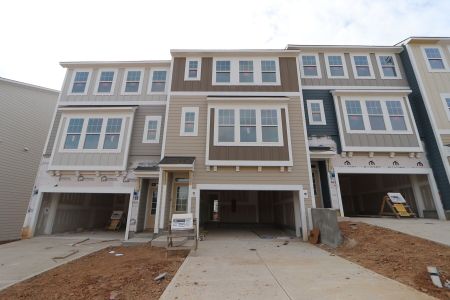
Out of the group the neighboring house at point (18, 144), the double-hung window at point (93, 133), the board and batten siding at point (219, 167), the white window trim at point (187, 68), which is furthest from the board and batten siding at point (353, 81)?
the neighboring house at point (18, 144)

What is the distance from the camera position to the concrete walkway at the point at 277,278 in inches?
146

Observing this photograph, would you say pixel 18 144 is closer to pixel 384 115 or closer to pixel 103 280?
pixel 103 280

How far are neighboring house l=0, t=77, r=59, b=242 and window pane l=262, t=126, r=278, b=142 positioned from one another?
14.6 metres

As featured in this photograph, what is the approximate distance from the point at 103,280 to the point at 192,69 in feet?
34.0

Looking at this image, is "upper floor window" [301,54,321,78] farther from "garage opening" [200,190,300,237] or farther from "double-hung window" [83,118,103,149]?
"double-hung window" [83,118,103,149]

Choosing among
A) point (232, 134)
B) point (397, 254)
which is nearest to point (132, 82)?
point (232, 134)

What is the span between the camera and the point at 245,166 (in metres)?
10.0

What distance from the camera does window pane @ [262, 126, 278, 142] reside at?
33.7 feet

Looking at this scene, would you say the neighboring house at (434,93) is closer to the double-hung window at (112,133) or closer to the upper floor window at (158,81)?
the upper floor window at (158,81)

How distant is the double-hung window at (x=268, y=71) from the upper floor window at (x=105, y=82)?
8.75 meters

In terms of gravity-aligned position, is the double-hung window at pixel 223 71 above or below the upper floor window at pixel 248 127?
above

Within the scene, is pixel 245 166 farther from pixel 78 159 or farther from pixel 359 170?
pixel 78 159

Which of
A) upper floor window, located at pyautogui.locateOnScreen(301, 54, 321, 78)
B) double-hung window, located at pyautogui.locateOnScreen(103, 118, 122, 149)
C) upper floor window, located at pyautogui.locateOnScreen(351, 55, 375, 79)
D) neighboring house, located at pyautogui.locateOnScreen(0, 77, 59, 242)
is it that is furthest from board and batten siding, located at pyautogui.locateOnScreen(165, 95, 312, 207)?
neighboring house, located at pyautogui.locateOnScreen(0, 77, 59, 242)

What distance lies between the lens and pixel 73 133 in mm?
11320
